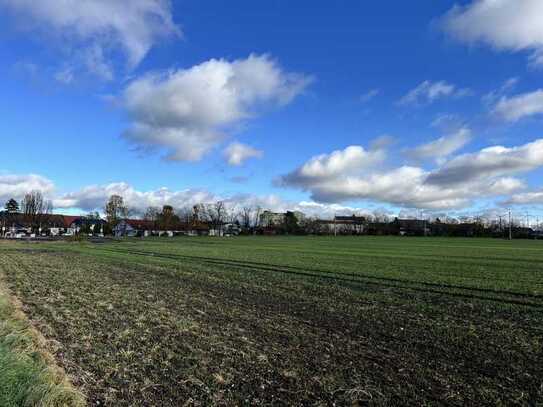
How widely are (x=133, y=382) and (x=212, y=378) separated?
1.18 meters

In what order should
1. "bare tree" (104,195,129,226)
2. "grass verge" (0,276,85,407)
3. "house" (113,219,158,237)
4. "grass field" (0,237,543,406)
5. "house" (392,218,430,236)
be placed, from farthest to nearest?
"house" (392,218,430,236), "house" (113,219,158,237), "bare tree" (104,195,129,226), "grass field" (0,237,543,406), "grass verge" (0,276,85,407)

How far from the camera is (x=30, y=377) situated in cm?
594

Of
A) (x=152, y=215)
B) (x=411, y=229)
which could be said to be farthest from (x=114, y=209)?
(x=411, y=229)

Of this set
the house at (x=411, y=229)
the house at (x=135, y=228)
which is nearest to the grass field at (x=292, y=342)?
the house at (x=135, y=228)

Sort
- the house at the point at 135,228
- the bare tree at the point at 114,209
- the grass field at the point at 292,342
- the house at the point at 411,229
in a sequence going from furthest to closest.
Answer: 1. the house at the point at 411,229
2. the house at the point at 135,228
3. the bare tree at the point at 114,209
4. the grass field at the point at 292,342

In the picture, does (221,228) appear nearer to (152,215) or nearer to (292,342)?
(152,215)

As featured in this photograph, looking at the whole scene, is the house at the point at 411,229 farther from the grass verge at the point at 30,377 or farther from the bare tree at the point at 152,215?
the grass verge at the point at 30,377

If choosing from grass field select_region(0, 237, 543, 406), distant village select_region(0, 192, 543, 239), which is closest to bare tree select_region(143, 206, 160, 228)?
distant village select_region(0, 192, 543, 239)

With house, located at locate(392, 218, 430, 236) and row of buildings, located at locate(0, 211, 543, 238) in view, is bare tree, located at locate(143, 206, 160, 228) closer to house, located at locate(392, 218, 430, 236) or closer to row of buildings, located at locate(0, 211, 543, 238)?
row of buildings, located at locate(0, 211, 543, 238)

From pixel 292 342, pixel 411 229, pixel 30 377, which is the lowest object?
pixel 292 342

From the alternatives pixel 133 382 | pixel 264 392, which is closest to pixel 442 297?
pixel 264 392

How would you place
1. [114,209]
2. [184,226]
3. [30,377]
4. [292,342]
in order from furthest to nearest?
[184,226]
[114,209]
[292,342]
[30,377]

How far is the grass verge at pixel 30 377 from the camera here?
539 cm

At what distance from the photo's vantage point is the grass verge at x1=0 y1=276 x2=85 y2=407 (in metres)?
5.39
